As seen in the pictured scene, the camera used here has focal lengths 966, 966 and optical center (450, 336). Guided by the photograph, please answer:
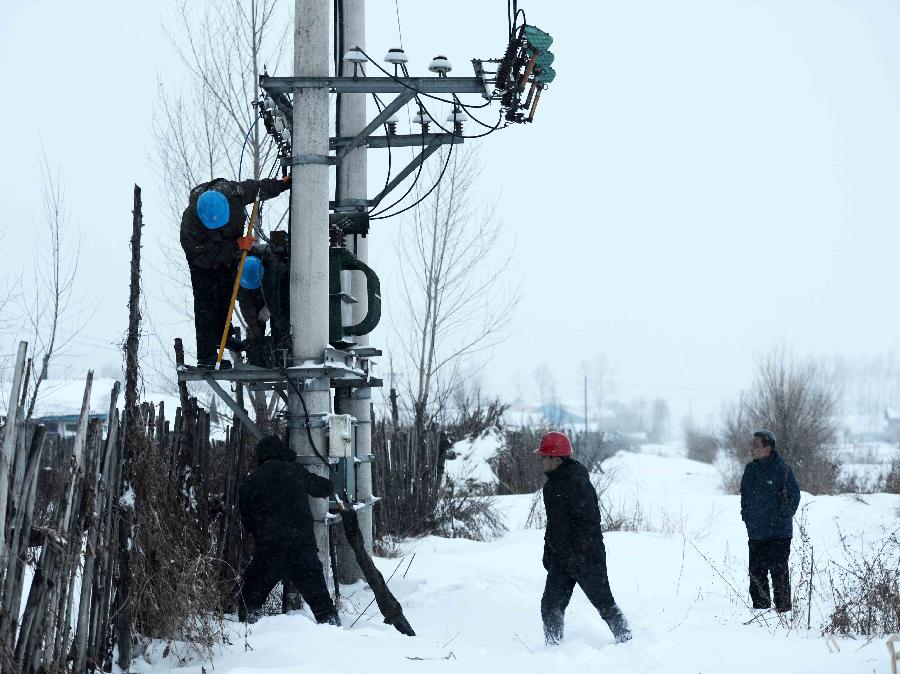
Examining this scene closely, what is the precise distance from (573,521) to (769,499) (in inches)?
83.9

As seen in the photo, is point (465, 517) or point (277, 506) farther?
point (465, 517)

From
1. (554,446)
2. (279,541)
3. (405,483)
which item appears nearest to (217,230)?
(279,541)

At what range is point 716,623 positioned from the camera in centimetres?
741

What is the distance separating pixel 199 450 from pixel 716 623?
410 centimetres

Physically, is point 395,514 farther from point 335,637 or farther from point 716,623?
point 335,637

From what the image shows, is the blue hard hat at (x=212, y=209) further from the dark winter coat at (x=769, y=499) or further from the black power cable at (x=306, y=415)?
the dark winter coat at (x=769, y=499)

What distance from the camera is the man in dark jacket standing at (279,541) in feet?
21.7

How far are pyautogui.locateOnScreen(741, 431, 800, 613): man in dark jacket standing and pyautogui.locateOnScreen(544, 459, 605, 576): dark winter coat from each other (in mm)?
1789

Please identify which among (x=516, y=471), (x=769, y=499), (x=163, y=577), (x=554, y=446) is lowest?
(x=516, y=471)

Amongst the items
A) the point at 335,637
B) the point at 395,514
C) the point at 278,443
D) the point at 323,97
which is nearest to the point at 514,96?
the point at 323,97

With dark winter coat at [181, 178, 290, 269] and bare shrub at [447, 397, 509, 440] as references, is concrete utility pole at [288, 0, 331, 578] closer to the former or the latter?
dark winter coat at [181, 178, 290, 269]

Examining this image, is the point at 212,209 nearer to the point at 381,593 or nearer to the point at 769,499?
the point at 381,593

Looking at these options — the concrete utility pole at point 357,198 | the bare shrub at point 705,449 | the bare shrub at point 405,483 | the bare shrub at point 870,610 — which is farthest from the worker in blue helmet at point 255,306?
the bare shrub at point 705,449

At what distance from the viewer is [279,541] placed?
6598mm
